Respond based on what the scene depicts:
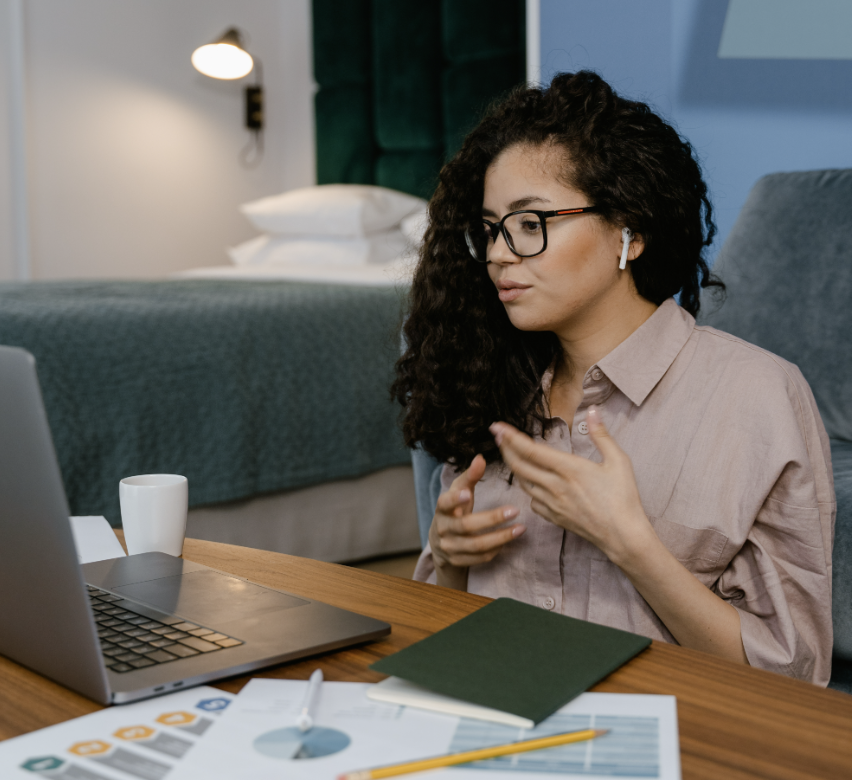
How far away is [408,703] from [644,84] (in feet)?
6.65

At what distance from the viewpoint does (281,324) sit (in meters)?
2.26

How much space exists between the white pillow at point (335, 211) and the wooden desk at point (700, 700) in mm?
2701

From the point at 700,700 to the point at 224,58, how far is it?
3851mm

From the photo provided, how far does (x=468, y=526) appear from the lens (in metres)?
0.99

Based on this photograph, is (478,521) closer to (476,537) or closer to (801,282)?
(476,537)

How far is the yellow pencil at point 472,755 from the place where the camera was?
0.49 metres

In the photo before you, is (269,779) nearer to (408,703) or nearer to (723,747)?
(408,703)

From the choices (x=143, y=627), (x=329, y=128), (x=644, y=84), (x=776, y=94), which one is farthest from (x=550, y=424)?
(x=329, y=128)

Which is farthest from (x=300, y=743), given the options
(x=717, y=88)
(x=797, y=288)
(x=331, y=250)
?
(x=331, y=250)

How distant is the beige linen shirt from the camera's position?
3.23 ft

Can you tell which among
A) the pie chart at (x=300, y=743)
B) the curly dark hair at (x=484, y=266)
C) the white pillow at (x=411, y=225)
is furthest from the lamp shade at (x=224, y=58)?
the pie chart at (x=300, y=743)

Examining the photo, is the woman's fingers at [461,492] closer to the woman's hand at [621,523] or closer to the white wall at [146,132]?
the woman's hand at [621,523]

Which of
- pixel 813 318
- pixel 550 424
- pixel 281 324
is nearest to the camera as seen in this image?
pixel 550 424

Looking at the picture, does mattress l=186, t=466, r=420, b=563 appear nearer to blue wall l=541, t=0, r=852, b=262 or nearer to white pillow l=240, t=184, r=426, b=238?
blue wall l=541, t=0, r=852, b=262
